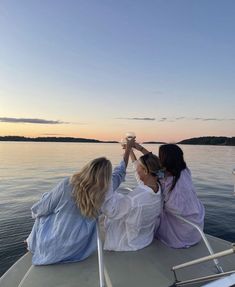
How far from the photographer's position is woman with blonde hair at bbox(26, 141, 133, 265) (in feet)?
9.96

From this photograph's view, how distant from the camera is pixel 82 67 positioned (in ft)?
55.1

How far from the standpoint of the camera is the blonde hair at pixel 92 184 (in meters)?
3.01

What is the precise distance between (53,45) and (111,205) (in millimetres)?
12253

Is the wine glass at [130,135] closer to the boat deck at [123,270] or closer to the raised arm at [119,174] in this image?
the raised arm at [119,174]

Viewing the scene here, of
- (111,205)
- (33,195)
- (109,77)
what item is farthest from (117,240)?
(109,77)

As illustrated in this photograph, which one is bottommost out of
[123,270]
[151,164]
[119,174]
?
[123,270]

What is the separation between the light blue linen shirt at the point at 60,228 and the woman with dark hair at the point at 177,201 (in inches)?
31.7

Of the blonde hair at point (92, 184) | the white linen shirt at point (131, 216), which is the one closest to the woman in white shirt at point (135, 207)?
the white linen shirt at point (131, 216)

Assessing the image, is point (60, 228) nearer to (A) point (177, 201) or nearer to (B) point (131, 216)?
(B) point (131, 216)

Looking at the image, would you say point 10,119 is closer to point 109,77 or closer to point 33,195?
point 109,77

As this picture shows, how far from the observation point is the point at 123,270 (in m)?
3.17

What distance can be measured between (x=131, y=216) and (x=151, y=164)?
60 centimetres

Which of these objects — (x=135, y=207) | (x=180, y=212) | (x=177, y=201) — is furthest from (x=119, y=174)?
(x=180, y=212)

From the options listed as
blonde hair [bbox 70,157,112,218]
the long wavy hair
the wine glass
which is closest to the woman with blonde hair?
blonde hair [bbox 70,157,112,218]
